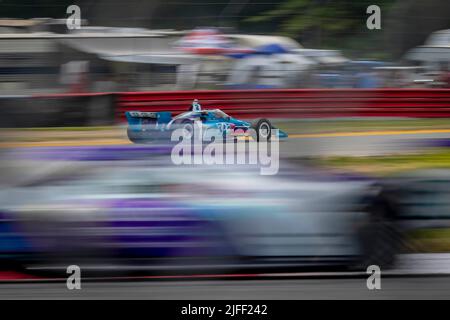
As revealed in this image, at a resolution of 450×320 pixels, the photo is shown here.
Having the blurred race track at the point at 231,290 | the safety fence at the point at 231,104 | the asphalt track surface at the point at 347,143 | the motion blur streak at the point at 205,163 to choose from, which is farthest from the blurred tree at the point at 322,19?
the blurred race track at the point at 231,290

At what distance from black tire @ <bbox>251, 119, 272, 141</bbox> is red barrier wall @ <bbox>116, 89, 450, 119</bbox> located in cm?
4

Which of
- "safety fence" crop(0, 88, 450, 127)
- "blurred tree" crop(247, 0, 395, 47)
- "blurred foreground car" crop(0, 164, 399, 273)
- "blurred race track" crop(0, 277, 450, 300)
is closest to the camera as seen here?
"blurred race track" crop(0, 277, 450, 300)

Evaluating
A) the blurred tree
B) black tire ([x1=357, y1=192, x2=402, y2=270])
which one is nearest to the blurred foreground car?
black tire ([x1=357, y1=192, x2=402, y2=270])

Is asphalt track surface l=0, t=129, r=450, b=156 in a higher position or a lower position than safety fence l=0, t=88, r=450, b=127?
lower

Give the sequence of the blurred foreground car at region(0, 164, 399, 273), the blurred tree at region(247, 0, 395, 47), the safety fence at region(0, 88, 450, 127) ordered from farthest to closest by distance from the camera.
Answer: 1. the blurred tree at region(247, 0, 395, 47)
2. the safety fence at region(0, 88, 450, 127)
3. the blurred foreground car at region(0, 164, 399, 273)

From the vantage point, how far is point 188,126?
133 inches

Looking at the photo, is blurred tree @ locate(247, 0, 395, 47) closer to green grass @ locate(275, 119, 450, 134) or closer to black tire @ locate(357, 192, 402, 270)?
green grass @ locate(275, 119, 450, 134)

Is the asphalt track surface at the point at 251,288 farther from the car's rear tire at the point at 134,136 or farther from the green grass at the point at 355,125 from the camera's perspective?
the green grass at the point at 355,125

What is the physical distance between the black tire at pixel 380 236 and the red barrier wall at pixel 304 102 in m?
0.48

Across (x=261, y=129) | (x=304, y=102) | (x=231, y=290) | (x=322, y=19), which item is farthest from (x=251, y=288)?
(x=322, y=19)

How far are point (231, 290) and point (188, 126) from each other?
2.37ft

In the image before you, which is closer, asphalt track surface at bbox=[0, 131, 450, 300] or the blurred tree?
asphalt track surface at bbox=[0, 131, 450, 300]

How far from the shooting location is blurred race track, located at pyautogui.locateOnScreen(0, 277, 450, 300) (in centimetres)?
320
